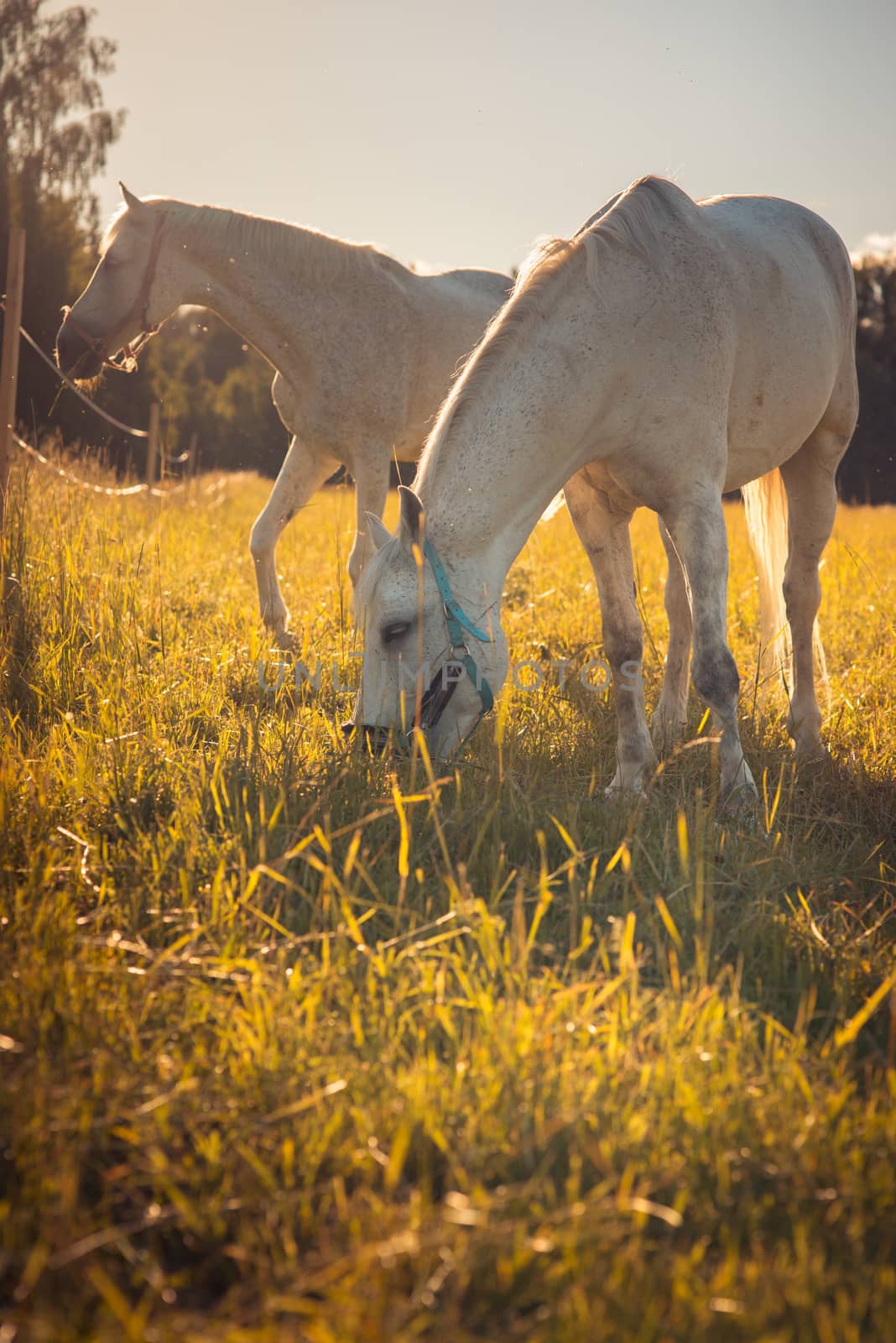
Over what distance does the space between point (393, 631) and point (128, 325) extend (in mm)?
3406

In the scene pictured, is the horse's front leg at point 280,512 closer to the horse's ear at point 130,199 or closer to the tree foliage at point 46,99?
the horse's ear at point 130,199

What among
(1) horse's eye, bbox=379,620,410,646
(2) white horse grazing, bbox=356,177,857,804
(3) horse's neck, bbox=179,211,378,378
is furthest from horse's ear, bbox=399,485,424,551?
(3) horse's neck, bbox=179,211,378,378

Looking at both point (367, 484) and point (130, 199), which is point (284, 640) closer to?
point (367, 484)

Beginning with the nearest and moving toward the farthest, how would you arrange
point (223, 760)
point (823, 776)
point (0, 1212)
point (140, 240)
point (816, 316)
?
1. point (0, 1212)
2. point (223, 760)
3. point (823, 776)
4. point (816, 316)
5. point (140, 240)

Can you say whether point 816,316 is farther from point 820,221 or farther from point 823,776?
point 823,776

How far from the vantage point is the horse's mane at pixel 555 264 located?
2805 millimetres

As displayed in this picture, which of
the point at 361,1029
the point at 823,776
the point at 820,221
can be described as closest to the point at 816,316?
the point at 820,221

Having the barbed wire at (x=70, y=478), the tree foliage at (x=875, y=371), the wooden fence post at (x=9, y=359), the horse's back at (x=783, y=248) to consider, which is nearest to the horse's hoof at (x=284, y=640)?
the wooden fence post at (x=9, y=359)

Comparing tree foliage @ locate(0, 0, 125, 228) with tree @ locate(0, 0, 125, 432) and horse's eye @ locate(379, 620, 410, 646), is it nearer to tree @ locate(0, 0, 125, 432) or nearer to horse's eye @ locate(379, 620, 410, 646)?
tree @ locate(0, 0, 125, 432)

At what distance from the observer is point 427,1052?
173 centimetres

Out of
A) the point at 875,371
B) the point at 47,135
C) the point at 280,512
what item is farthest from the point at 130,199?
the point at 875,371

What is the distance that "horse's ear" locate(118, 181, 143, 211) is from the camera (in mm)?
4875

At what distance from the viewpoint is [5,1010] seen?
5.74 feet

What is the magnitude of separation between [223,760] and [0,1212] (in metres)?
1.76
